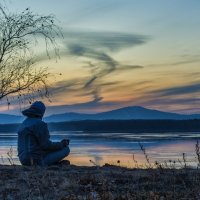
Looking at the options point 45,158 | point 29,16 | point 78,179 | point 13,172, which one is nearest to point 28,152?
point 45,158

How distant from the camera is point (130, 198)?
19.7ft

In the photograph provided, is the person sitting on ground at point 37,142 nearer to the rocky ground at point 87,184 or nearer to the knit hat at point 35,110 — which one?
the knit hat at point 35,110

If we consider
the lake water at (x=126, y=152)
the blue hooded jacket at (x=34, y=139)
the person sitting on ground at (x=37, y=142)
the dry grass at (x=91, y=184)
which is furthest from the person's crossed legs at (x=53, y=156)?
the dry grass at (x=91, y=184)

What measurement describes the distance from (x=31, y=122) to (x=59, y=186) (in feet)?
17.6

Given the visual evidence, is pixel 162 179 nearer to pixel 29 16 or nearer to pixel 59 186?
pixel 59 186

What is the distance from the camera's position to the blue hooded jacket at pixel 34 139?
14.2m

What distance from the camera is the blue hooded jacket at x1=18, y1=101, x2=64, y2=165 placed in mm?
14242

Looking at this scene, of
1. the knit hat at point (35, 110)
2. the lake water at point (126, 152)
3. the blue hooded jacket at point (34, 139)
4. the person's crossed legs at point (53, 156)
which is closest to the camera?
the blue hooded jacket at point (34, 139)

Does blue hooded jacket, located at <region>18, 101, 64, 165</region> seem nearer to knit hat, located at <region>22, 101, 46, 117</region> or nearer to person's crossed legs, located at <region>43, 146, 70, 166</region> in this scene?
knit hat, located at <region>22, 101, 46, 117</region>

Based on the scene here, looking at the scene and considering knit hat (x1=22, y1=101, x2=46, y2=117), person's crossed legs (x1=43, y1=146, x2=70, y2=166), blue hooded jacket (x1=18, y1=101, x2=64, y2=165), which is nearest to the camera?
blue hooded jacket (x1=18, y1=101, x2=64, y2=165)

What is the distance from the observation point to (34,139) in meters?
14.4

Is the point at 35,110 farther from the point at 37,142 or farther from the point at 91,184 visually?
the point at 91,184

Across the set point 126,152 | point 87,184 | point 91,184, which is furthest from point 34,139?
point 126,152

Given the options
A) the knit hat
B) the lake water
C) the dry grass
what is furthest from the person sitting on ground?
the dry grass
